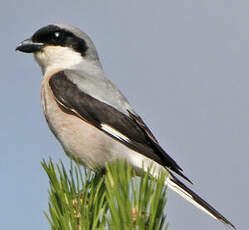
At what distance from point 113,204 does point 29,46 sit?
2400 millimetres

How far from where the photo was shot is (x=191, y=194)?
2.64m

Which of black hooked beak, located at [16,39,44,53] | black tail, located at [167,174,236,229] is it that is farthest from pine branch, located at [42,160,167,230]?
black hooked beak, located at [16,39,44,53]

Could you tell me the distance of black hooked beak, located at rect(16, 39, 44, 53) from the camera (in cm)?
359

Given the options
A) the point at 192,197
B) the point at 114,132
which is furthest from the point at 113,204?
the point at 114,132

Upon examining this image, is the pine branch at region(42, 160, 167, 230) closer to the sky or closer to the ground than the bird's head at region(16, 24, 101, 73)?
closer to the ground

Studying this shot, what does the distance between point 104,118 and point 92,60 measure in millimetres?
761

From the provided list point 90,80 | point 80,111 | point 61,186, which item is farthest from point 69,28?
point 61,186

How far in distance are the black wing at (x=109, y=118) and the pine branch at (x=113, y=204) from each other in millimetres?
1232

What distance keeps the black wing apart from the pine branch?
4.04ft

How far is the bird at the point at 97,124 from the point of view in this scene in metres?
2.97

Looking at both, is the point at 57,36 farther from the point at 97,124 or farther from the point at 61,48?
the point at 97,124

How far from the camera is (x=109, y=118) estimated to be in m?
3.14

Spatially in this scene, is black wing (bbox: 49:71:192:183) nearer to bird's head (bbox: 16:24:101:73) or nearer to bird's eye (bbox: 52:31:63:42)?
bird's head (bbox: 16:24:101:73)

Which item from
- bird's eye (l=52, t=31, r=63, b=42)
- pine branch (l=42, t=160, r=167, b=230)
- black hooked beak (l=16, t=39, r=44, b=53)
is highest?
bird's eye (l=52, t=31, r=63, b=42)
